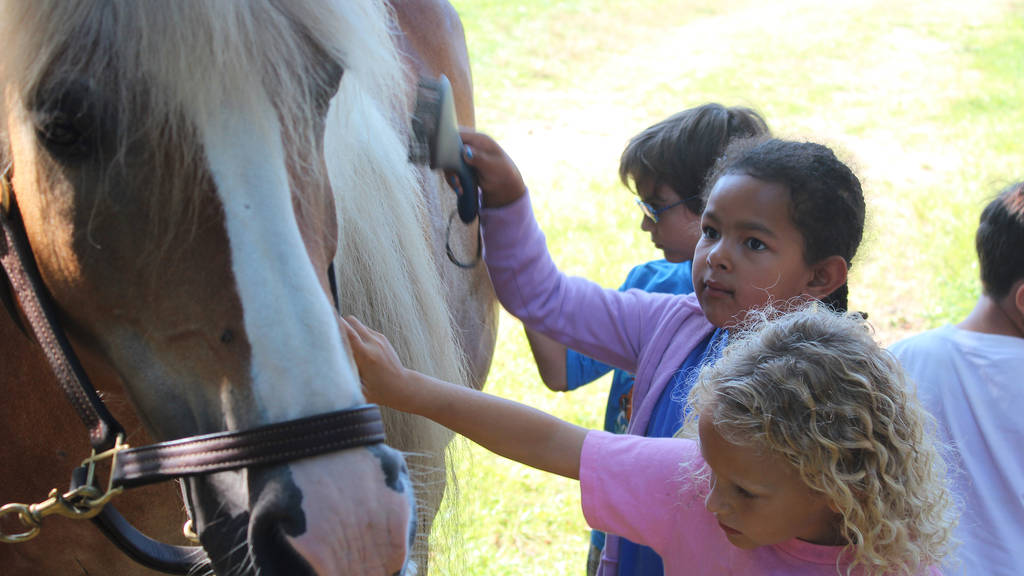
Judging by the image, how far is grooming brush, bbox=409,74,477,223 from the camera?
1.63m

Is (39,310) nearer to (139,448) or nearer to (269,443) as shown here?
(139,448)

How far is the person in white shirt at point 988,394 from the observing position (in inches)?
68.1

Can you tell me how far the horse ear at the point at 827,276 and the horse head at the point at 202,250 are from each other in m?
0.88

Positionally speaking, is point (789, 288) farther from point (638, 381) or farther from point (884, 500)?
point (884, 500)

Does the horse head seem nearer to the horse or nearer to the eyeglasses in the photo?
the horse

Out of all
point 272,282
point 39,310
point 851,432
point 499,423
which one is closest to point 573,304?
point 499,423

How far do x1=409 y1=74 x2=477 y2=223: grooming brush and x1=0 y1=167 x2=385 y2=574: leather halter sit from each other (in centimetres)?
68

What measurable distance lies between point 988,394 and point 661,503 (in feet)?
2.92

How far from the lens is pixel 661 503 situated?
1343mm

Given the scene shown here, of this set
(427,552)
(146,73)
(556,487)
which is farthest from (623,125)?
(146,73)

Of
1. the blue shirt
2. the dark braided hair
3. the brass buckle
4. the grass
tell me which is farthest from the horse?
the blue shirt

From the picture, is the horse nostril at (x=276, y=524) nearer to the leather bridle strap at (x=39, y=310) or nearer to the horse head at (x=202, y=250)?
the horse head at (x=202, y=250)

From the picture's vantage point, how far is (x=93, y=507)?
3.79ft

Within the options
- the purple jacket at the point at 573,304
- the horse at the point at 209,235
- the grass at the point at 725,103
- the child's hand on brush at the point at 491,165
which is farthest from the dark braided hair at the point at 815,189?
the horse at the point at 209,235
